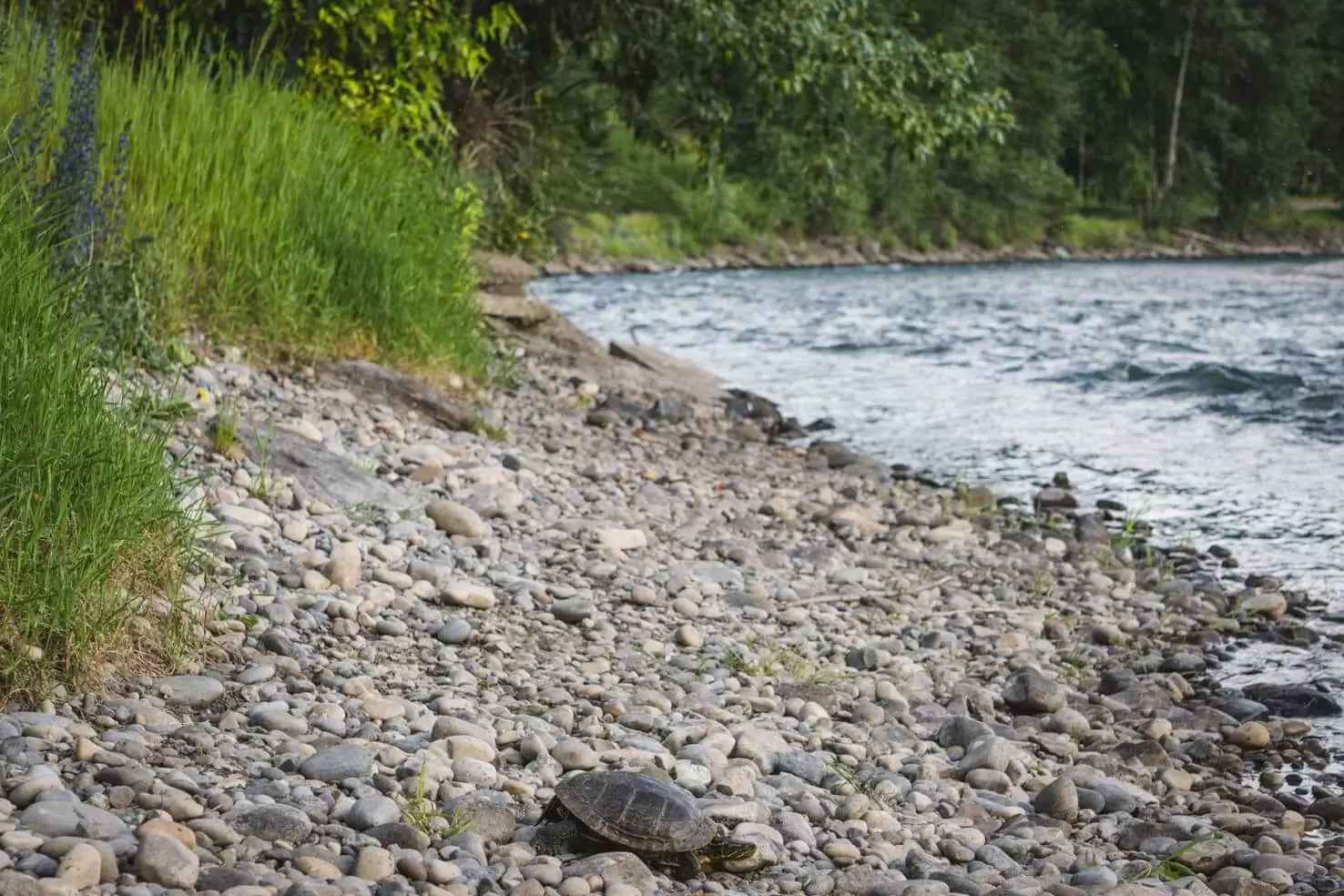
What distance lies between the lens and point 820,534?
6.84m

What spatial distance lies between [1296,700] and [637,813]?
9.92 feet

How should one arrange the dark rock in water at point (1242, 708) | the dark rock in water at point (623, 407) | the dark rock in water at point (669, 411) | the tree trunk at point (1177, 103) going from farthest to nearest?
1. the tree trunk at point (1177, 103)
2. the dark rock in water at point (669, 411)
3. the dark rock in water at point (623, 407)
4. the dark rock in water at point (1242, 708)

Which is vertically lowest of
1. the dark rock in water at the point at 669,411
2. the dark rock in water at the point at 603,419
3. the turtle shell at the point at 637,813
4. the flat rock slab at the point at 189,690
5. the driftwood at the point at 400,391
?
the dark rock in water at the point at 669,411

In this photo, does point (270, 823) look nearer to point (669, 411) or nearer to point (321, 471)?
point (321, 471)

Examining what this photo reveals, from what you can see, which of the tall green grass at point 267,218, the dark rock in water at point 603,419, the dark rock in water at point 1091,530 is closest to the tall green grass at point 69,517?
the tall green grass at point 267,218

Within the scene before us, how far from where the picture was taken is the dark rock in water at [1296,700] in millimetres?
4844

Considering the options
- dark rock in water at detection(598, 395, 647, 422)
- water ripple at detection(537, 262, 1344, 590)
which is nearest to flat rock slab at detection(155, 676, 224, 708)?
water ripple at detection(537, 262, 1344, 590)

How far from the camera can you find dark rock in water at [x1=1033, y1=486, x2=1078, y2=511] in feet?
26.9

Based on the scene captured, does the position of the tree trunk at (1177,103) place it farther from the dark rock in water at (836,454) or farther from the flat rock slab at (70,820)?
the flat rock slab at (70,820)

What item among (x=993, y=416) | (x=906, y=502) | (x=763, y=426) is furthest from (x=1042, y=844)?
(x=993, y=416)

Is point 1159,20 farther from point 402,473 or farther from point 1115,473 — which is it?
point 402,473

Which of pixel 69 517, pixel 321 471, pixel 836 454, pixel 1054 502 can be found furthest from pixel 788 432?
pixel 69 517

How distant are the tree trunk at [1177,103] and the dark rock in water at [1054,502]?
4679 cm

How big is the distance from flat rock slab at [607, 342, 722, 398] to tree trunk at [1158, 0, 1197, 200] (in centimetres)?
4383
